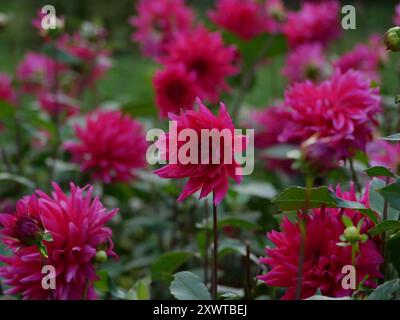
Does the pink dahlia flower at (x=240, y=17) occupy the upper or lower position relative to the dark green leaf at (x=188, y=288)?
upper

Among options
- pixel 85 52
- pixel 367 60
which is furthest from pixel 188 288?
pixel 85 52

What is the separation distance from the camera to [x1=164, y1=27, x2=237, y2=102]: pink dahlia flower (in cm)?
134

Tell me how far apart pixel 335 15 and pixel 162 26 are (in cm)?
42

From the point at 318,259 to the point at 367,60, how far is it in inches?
40.4

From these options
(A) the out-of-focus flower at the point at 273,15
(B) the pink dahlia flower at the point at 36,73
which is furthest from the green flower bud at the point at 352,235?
(B) the pink dahlia flower at the point at 36,73

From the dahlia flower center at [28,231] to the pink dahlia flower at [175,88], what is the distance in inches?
22.8

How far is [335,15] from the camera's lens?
5.85 feet

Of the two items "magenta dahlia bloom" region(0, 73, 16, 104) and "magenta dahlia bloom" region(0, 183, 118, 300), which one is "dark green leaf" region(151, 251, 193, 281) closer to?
"magenta dahlia bloom" region(0, 183, 118, 300)

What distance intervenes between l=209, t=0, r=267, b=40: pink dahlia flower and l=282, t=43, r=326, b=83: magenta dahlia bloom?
120mm

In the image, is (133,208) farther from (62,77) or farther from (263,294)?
(263,294)

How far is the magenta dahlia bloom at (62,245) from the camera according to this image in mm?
775

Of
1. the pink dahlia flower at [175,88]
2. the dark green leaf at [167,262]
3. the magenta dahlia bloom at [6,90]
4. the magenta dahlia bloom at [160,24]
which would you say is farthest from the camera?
the magenta dahlia bloom at [6,90]

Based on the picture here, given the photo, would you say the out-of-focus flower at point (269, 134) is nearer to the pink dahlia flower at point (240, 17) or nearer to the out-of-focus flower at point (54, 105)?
the pink dahlia flower at point (240, 17)

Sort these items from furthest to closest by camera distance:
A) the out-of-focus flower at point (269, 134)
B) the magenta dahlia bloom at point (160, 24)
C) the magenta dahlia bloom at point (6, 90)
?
1. the magenta dahlia bloom at point (6, 90)
2. the out-of-focus flower at point (269, 134)
3. the magenta dahlia bloom at point (160, 24)
